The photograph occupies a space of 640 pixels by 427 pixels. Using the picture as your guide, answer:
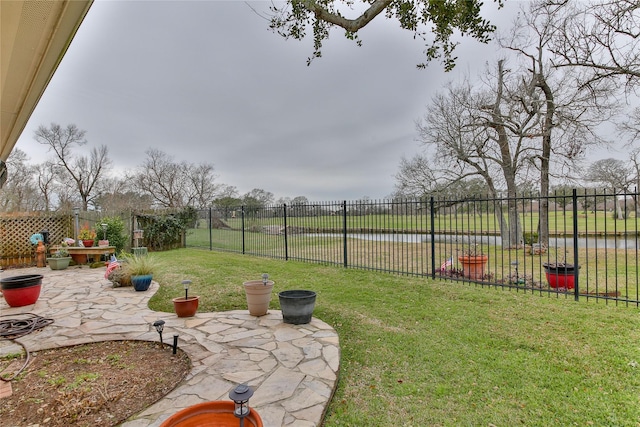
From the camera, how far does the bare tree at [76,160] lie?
21.5 metres

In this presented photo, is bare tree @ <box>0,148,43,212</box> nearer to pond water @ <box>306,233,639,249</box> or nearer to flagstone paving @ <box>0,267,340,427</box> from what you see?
flagstone paving @ <box>0,267,340,427</box>

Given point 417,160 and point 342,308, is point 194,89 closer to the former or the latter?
point 342,308

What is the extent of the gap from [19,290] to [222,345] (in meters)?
3.83

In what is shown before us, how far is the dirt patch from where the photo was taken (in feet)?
6.99

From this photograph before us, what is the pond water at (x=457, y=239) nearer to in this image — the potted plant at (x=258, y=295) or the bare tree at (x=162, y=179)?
the potted plant at (x=258, y=295)

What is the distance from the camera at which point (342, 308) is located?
4602 millimetres

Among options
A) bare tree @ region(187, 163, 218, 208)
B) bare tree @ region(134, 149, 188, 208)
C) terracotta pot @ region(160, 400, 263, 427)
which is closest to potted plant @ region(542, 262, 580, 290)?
terracotta pot @ region(160, 400, 263, 427)

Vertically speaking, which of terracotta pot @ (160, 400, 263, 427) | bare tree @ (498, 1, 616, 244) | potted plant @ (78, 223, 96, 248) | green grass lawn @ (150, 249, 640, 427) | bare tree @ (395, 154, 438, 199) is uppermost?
bare tree @ (498, 1, 616, 244)

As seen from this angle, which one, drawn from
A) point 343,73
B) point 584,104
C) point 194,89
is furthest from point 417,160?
point 194,89

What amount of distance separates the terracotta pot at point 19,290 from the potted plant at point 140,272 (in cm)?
133

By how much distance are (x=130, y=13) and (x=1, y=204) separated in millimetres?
15601

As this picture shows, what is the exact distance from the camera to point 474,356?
2.99 m

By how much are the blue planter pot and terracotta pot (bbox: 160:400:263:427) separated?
473cm

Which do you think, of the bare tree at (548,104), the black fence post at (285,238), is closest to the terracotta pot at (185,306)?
the black fence post at (285,238)
